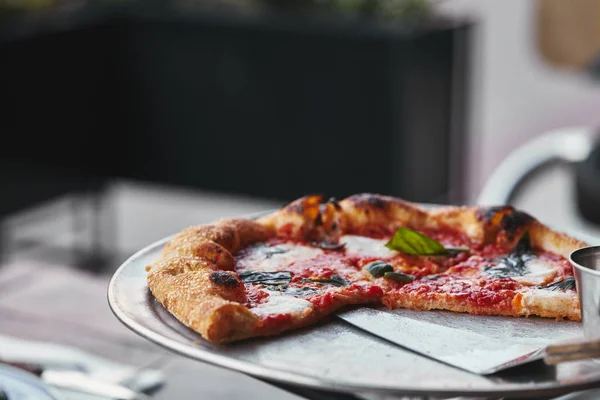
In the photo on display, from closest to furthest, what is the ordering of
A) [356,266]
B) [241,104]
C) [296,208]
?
[356,266] → [296,208] → [241,104]

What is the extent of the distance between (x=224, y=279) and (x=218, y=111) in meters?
2.85

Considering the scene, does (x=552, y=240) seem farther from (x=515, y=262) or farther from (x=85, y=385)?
(x=85, y=385)

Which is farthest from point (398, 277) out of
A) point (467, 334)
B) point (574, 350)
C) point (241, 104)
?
point (241, 104)

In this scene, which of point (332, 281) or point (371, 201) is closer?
point (332, 281)

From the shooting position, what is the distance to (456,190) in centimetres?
386

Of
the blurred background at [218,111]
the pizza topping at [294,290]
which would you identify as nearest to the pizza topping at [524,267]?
the pizza topping at [294,290]

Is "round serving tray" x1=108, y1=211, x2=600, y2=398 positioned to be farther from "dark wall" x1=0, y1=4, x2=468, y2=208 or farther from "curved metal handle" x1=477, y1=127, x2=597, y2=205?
"dark wall" x1=0, y1=4, x2=468, y2=208

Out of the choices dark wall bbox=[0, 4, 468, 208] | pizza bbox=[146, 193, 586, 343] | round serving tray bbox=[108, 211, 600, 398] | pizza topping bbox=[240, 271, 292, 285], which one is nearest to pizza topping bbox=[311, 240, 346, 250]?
pizza bbox=[146, 193, 586, 343]

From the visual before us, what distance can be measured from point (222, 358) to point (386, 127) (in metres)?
2.67

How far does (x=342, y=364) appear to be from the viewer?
86 centimetres

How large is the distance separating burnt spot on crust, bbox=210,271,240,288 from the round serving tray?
0.07 m

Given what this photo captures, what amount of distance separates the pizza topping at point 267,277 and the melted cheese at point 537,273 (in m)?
0.27

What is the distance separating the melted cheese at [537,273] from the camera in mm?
1069

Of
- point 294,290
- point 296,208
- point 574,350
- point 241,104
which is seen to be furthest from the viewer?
point 241,104
